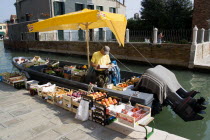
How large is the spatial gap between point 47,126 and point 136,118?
2.10m

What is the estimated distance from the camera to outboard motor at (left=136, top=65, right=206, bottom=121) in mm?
4469

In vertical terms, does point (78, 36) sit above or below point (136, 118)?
above

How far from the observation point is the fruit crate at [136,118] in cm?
377

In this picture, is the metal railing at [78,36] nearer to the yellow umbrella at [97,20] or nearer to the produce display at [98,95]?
the yellow umbrella at [97,20]

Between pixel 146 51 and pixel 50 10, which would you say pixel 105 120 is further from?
pixel 50 10

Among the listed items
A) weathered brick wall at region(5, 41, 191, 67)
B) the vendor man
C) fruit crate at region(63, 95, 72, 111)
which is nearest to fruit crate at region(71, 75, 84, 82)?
the vendor man

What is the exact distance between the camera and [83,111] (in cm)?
465

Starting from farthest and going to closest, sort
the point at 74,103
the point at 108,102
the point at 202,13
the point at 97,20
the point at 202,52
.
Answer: the point at 202,13 < the point at 202,52 < the point at 97,20 < the point at 74,103 < the point at 108,102

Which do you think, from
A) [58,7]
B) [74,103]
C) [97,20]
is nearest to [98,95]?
[74,103]

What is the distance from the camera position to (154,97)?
4828 mm

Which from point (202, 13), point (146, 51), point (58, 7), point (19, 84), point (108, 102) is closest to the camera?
point (108, 102)

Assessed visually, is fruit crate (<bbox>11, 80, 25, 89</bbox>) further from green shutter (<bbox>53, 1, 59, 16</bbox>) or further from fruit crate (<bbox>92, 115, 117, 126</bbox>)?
green shutter (<bbox>53, 1, 59, 16</bbox>)

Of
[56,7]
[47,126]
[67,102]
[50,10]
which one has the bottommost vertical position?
[47,126]

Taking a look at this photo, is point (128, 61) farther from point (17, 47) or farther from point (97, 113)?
point (17, 47)
